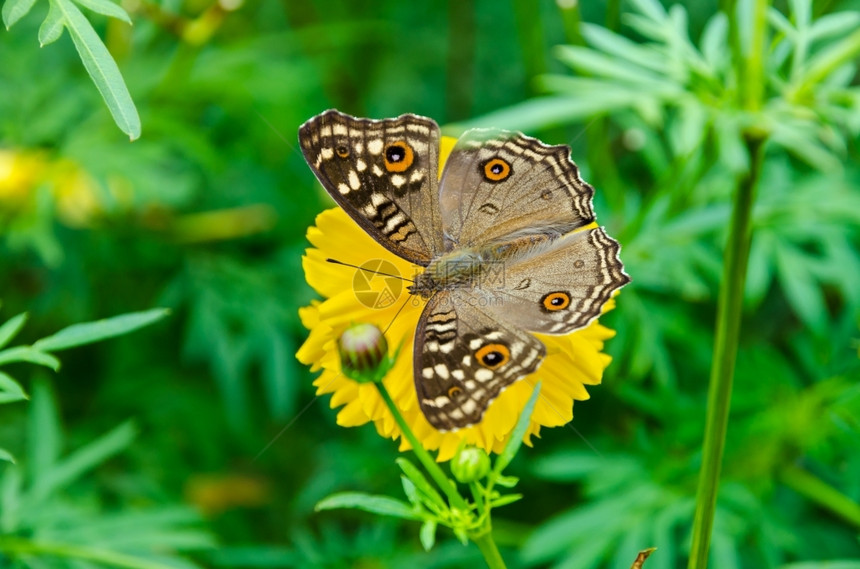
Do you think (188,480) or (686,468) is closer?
(686,468)

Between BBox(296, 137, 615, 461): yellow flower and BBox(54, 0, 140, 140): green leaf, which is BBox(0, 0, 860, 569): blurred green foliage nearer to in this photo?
BBox(296, 137, 615, 461): yellow flower

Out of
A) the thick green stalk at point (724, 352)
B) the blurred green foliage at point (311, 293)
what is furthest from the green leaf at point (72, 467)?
the thick green stalk at point (724, 352)

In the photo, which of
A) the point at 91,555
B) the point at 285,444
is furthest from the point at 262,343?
the point at 91,555

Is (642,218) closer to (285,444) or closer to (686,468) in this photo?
(686,468)

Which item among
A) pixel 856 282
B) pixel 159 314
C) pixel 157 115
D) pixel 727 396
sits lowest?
pixel 856 282

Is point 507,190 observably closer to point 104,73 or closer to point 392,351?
point 392,351

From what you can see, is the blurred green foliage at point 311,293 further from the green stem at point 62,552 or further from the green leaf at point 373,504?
the green leaf at point 373,504

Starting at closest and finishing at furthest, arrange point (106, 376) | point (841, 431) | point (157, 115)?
point (841, 431) < point (157, 115) < point (106, 376)
